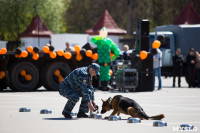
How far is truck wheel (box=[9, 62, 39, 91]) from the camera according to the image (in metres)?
25.7

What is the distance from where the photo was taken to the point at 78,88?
14.9 metres

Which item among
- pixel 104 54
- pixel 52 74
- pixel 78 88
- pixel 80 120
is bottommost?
pixel 80 120

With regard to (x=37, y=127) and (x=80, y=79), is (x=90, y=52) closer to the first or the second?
(x=80, y=79)

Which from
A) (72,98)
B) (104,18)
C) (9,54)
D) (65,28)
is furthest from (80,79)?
(65,28)

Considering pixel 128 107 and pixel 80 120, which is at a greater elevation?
pixel 128 107

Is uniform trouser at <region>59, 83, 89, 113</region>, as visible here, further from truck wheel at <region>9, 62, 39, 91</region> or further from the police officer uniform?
truck wheel at <region>9, 62, 39, 91</region>

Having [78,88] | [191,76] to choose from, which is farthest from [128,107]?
[191,76]

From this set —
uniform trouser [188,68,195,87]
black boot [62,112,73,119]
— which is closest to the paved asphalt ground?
black boot [62,112,73,119]

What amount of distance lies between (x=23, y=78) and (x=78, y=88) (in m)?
11.6

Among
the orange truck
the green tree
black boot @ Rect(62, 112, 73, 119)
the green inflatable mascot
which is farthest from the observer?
the green tree

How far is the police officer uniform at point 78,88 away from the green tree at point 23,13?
5659 centimetres

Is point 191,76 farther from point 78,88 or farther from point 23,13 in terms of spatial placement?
point 23,13

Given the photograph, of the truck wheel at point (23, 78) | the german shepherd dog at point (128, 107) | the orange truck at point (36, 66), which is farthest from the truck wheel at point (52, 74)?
the german shepherd dog at point (128, 107)

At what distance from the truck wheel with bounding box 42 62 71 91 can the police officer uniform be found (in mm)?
11210
